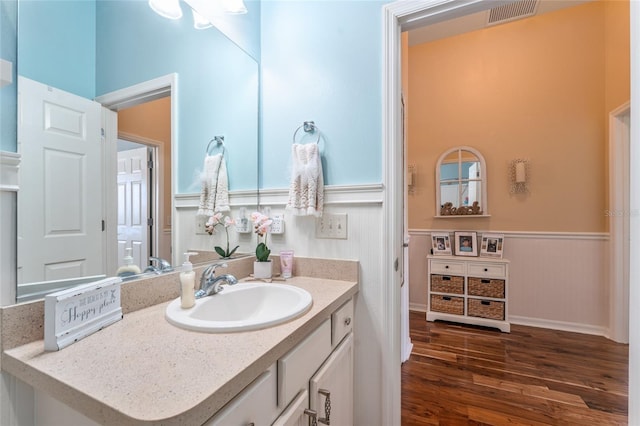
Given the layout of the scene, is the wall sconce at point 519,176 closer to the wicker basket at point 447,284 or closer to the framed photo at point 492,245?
the framed photo at point 492,245

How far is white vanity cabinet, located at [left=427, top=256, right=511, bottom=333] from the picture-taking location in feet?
8.68

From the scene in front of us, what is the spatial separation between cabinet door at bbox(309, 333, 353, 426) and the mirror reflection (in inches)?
92.2

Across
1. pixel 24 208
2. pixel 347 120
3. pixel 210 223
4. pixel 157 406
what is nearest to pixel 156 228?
pixel 210 223

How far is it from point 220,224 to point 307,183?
50cm

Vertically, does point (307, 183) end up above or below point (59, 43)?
below

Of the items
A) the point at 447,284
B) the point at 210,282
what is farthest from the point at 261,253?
the point at 447,284

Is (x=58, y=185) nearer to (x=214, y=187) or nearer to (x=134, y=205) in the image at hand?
(x=134, y=205)

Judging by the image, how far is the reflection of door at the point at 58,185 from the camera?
73 centimetres

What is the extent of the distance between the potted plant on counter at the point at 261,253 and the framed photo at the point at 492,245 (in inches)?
96.6

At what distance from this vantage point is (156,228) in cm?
112

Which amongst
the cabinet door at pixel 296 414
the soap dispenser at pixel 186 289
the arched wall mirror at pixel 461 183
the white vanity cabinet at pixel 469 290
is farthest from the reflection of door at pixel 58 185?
the arched wall mirror at pixel 461 183

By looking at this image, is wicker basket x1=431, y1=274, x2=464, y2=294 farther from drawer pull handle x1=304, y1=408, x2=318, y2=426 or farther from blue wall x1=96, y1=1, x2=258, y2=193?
drawer pull handle x1=304, y1=408, x2=318, y2=426

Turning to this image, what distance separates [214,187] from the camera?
4.67 feet

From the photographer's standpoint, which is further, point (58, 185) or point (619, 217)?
point (619, 217)
